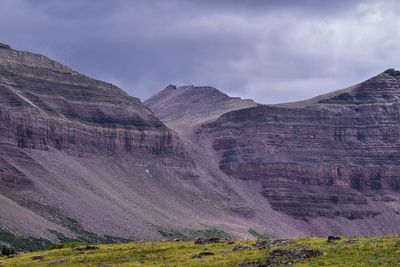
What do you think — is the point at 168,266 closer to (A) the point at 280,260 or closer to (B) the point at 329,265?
(A) the point at 280,260

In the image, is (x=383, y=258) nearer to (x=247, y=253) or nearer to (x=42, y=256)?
(x=247, y=253)

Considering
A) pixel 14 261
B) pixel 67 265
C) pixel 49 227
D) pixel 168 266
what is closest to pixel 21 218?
pixel 49 227

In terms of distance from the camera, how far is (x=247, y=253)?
6538cm

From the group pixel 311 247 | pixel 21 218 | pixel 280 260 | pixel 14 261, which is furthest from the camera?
pixel 21 218

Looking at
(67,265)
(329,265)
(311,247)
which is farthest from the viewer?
(67,265)

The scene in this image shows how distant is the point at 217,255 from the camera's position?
66625mm

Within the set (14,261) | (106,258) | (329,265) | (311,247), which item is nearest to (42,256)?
(14,261)

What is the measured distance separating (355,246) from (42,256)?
3540 centimetres

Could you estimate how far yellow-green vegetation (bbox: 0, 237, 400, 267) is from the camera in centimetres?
5731

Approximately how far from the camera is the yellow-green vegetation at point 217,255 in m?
57.3

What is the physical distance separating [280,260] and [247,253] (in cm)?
656

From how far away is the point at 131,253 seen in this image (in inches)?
2982

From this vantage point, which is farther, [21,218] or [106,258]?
[21,218]

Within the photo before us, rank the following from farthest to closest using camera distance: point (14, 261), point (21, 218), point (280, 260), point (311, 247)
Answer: point (21, 218), point (14, 261), point (311, 247), point (280, 260)
